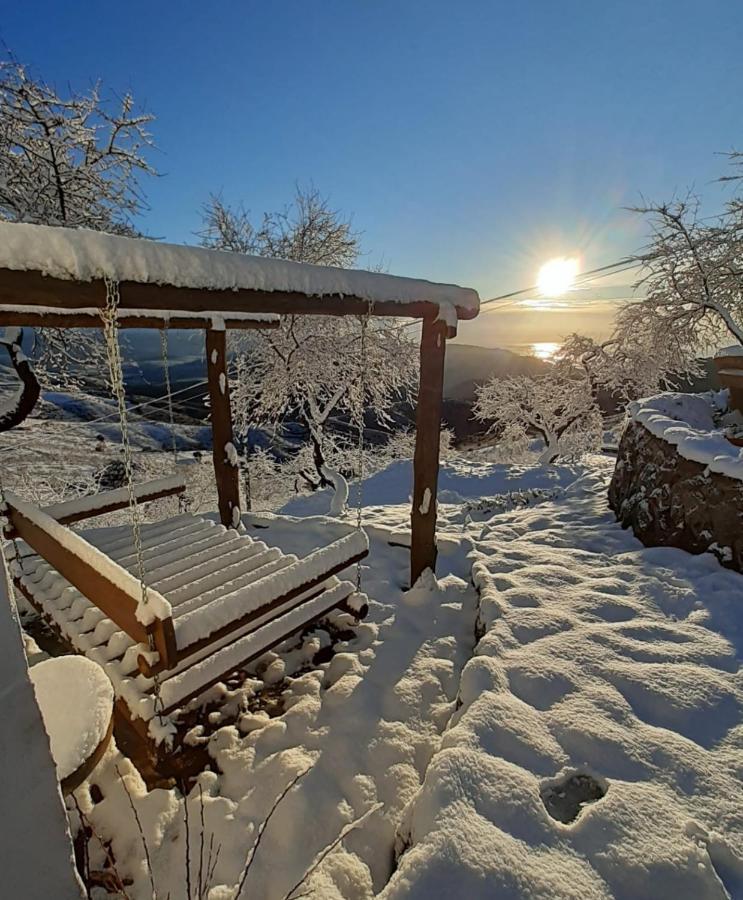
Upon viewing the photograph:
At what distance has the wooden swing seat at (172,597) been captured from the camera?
2.32m

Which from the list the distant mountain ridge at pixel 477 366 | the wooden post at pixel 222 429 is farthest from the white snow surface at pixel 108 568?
the distant mountain ridge at pixel 477 366

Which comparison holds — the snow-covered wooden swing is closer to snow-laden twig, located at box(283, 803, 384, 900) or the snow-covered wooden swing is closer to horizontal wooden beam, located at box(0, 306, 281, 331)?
horizontal wooden beam, located at box(0, 306, 281, 331)

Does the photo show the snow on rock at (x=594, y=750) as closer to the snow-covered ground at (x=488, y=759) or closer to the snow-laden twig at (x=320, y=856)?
the snow-covered ground at (x=488, y=759)

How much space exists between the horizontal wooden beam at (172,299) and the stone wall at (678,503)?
3.27 metres

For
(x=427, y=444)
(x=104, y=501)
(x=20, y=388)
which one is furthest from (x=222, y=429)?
(x=20, y=388)

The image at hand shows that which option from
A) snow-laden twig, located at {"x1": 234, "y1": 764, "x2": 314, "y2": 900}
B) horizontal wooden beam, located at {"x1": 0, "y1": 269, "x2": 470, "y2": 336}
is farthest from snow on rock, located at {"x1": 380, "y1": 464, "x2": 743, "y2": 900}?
horizontal wooden beam, located at {"x1": 0, "y1": 269, "x2": 470, "y2": 336}

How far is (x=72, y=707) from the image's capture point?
1390 millimetres

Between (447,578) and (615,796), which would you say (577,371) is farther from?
(615,796)

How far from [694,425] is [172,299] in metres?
6.85

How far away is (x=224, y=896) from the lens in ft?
6.07

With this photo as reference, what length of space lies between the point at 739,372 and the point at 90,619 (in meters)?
7.90

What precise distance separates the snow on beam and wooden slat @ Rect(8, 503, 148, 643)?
149cm

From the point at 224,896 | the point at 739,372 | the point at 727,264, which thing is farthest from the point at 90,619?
the point at 727,264

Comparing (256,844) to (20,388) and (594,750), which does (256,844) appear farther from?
(20,388)
